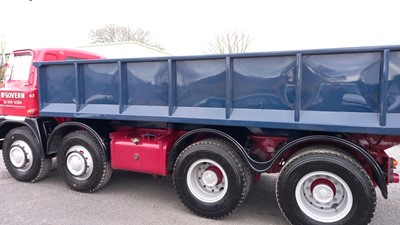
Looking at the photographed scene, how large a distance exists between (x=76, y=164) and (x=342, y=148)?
3821 millimetres

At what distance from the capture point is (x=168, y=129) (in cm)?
420

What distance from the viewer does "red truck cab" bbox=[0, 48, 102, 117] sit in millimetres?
4688

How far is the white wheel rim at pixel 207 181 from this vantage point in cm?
366

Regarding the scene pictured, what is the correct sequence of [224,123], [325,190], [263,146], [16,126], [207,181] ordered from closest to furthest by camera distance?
[325,190], [224,123], [207,181], [263,146], [16,126]

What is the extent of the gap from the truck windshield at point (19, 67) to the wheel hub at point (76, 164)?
5.30ft

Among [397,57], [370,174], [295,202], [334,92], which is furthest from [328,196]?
[397,57]

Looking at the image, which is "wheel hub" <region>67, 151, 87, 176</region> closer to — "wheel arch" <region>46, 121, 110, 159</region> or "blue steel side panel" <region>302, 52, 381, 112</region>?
"wheel arch" <region>46, 121, 110, 159</region>

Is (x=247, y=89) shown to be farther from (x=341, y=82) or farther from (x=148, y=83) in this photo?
(x=148, y=83)

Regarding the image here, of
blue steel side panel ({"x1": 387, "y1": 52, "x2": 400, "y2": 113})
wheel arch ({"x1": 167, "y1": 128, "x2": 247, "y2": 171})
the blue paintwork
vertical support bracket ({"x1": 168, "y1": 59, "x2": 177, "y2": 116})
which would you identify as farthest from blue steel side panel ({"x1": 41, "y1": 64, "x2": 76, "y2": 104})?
blue steel side panel ({"x1": 387, "y1": 52, "x2": 400, "y2": 113})

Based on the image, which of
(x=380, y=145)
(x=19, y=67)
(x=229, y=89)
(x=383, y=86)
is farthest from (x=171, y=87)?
(x=19, y=67)

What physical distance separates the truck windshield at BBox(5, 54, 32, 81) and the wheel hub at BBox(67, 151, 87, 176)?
5.30ft

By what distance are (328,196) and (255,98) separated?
54.2 inches

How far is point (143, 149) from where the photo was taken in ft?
13.3

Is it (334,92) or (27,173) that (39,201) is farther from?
(334,92)
